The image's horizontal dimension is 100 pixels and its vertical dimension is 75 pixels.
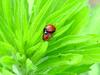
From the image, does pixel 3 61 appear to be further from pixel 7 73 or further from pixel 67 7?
pixel 67 7

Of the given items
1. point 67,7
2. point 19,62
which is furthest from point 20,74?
point 67,7

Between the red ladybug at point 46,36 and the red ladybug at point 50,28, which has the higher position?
the red ladybug at point 50,28

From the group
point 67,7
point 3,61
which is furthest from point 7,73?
point 67,7

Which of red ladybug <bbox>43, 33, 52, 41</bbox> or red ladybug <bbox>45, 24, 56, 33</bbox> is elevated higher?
red ladybug <bbox>45, 24, 56, 33</bbox>

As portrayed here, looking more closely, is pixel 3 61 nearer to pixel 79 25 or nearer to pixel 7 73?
pixel 7 73

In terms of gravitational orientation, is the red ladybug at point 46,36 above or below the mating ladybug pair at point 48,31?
below

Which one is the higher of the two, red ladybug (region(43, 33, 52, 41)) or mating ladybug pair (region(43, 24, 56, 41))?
mating ladybug pair (region(43, 24, 56, 41))
